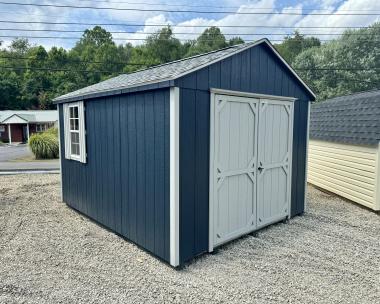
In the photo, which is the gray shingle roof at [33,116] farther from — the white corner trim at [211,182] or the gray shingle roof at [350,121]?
the white corner trim at [211,182]

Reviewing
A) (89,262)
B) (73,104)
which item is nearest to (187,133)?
(89,262)

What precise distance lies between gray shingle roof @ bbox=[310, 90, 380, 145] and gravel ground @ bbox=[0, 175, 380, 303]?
1937 millimetres

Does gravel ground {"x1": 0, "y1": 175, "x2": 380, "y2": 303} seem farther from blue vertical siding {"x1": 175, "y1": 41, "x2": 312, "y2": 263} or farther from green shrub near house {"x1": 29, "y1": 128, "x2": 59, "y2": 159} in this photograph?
green shrub near house {"x1": 29, "y1": 128, "x2": 59, "y2": 159}

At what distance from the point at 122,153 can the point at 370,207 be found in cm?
524

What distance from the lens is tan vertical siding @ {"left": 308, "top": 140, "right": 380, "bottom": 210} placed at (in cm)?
589

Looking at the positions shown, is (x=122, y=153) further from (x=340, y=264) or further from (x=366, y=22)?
(x=366, y=22)

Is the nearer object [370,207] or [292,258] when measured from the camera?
[292,258]

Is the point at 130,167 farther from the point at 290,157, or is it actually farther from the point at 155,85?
the point at 290,157

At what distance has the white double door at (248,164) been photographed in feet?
12.6

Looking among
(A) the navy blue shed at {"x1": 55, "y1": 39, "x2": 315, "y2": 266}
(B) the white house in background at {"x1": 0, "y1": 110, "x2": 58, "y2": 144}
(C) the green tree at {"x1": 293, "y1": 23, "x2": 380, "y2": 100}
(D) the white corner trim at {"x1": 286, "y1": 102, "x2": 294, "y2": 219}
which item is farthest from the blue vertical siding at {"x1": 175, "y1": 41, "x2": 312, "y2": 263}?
(B) the white house in background at {"x1": 0, "y1": 110, "x2": 58, "y2": 144}

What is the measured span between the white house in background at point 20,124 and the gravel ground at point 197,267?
1004 inches

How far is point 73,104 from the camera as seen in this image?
5.34 m

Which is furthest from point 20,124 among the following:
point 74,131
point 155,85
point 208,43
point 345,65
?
point 345,65

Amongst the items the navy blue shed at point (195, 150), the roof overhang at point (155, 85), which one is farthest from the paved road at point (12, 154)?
the roof overhang at point (155, 85)
